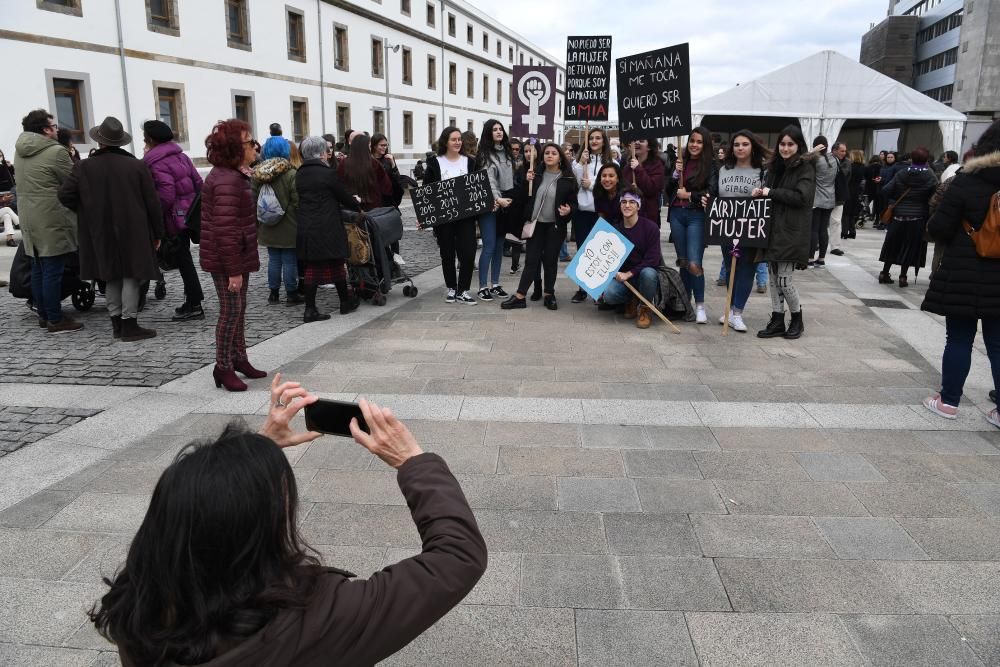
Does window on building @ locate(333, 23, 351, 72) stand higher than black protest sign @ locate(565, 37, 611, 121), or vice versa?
window on building @ locate(333, 23, 351, 72)

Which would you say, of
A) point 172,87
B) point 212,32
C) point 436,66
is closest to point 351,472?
point 172,87

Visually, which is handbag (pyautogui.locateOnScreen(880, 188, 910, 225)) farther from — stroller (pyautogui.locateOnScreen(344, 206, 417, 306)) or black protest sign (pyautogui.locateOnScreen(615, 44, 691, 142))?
stroller (pyautogui.locateOnScreen(344, 206, 417, 306))

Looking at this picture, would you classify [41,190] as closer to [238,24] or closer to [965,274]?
[965,274]

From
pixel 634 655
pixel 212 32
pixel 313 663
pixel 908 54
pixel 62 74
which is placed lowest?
pixel 634 655

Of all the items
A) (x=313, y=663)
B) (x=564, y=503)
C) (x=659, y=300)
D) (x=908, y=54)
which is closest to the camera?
(x=313, y=663)

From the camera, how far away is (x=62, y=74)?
17766mm

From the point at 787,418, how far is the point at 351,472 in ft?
9.05

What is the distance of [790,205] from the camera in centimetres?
657

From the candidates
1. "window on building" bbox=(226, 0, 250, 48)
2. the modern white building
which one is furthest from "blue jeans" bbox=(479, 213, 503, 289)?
"window on building" bbox=(226, 0, 250, 48)

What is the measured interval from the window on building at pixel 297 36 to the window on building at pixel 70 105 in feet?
35.5

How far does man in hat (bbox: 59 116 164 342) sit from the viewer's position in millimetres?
6309

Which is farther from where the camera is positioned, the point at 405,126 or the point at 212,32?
the point at 405,126

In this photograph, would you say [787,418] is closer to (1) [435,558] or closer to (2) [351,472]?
(2) [351,472]

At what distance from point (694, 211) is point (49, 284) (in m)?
6.28
